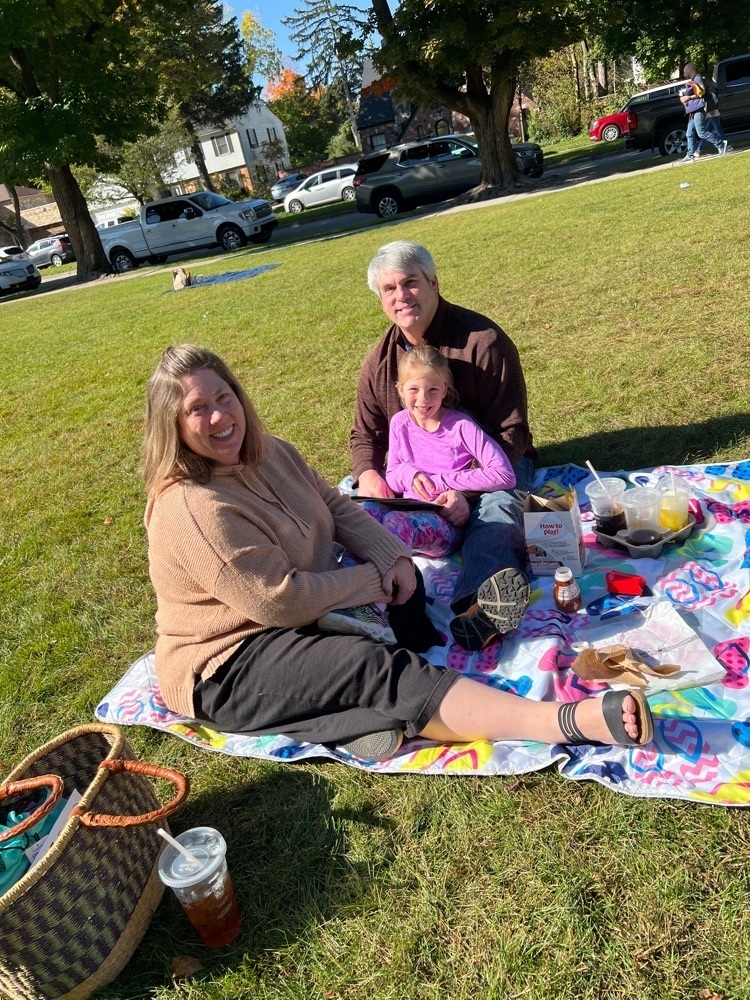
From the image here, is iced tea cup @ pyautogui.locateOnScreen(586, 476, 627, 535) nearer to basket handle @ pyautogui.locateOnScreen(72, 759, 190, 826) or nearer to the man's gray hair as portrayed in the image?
the man's gray hair

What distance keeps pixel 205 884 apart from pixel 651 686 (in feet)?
5.01

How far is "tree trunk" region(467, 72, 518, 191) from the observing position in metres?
16.8

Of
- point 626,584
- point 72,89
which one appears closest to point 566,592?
point 626,584

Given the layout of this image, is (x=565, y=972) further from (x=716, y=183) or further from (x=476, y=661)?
(x=716, y=183)

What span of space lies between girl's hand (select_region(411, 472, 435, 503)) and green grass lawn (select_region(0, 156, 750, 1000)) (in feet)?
3.99

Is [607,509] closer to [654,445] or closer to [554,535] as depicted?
[554,535]

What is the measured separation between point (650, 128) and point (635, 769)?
1863 cm

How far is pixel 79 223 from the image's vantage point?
20.4 meters

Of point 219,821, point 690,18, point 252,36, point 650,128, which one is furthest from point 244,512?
point 252,36

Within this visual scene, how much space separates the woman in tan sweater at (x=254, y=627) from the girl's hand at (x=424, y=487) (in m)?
0.99

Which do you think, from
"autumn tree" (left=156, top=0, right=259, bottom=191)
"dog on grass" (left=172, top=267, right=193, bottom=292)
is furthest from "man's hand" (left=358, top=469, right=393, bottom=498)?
"autumn tree" (left=156, top=0, right=259, bottom=191)

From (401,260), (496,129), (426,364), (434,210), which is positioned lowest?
(426,364)

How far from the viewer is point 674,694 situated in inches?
98.3

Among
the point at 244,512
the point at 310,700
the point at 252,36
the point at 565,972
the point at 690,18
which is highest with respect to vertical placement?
the point at 252,36
